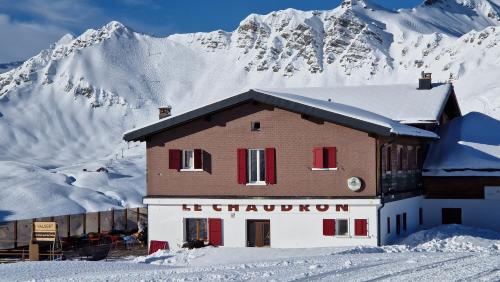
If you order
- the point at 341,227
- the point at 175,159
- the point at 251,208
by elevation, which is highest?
the point at 175,159

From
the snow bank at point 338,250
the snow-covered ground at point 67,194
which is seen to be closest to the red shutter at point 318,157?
the snow bank at point 338,250

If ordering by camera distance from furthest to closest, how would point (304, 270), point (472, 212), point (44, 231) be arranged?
point (472, 212) → point (44, 231) → point (304, 270)

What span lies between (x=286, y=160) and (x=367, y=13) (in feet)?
493

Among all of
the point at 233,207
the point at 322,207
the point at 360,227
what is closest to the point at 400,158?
the point at 360,227

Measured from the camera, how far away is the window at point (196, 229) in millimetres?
30750

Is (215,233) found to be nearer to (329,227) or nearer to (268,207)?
(268,207)

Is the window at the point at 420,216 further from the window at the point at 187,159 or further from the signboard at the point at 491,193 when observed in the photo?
the window at the point at 187,159

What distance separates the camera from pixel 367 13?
17562 centimetres

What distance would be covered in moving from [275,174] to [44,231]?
323 inches

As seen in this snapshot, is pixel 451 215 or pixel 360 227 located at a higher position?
pixel 451 215

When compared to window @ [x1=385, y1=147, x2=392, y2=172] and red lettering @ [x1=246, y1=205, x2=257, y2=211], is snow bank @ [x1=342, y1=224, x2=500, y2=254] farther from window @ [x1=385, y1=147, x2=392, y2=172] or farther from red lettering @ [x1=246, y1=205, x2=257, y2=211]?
red lettering @ [x1=246, y1=205, x2=257, y2=211]

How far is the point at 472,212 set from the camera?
34.3m

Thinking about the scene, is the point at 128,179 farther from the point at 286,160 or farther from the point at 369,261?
the point at 369,261

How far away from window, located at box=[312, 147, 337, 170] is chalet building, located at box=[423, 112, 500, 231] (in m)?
7.49
